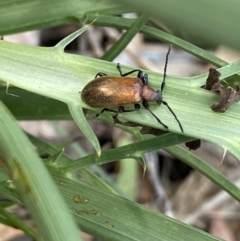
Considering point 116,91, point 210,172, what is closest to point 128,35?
point 116,91

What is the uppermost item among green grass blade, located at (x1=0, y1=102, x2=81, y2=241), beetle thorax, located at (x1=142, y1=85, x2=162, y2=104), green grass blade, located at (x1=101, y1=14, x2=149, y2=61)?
green grass blade, located at (x1=101, y1=14, x2=149, y2=61)

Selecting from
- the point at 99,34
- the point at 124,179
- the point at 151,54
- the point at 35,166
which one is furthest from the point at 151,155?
the point at 35,166

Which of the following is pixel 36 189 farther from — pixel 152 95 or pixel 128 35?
pixel 128 35

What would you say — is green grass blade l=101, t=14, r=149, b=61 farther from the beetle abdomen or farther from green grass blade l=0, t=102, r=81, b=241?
green grass blade l=0, t=102, r=81, b=241

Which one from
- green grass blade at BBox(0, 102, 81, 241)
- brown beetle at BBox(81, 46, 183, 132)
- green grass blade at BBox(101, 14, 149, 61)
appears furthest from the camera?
green grass blade at BBox(101, 14, 149, 61)

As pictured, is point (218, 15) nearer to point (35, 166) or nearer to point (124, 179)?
point (35, 166)

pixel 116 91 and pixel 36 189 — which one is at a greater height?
pixel 116 91

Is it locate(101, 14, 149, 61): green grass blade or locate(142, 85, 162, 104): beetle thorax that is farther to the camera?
locate(101, 14, 149, 61): green grass blade

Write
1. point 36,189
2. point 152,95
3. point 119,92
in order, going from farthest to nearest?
point 119,92
point 152,95
point 36,189

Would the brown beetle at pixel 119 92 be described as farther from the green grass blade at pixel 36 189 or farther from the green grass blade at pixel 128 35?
the green grass blade at pixel 36 189

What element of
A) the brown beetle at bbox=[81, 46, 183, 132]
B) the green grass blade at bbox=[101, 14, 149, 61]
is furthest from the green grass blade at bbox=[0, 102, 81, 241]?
the green grass blade at bbox=[101, 14, 149, 61]
